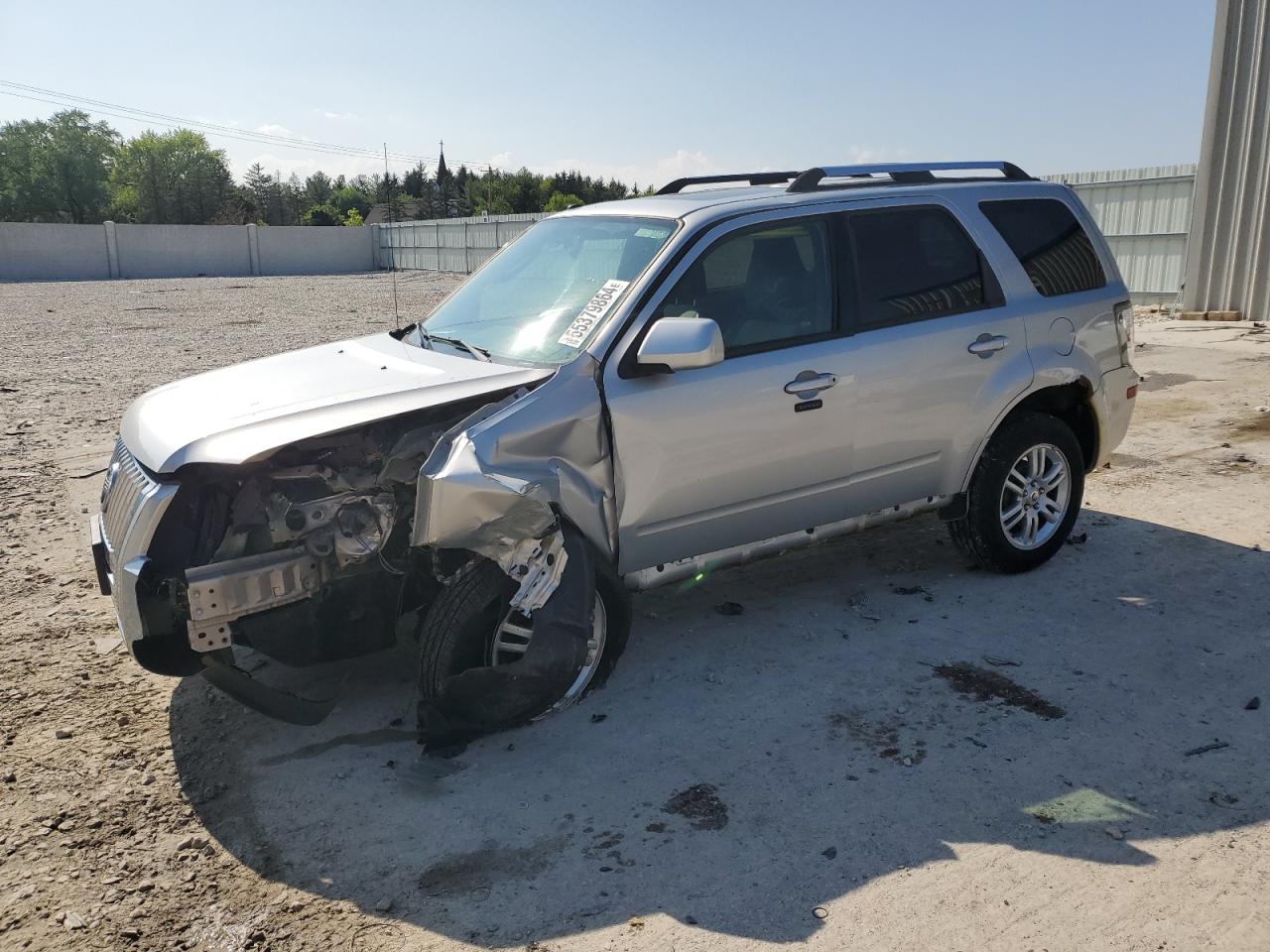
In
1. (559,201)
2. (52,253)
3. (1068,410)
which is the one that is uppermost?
(559,201)

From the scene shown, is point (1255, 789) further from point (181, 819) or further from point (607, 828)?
point (181, 819)

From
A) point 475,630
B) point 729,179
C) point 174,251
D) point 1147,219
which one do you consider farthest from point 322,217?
point 475,630

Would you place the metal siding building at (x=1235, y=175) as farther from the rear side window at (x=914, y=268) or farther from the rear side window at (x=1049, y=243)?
the rear side window at (x=914, y=268)

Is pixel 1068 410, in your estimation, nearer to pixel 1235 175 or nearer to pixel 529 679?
pixel 529 679

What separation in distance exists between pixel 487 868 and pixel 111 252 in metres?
50.0

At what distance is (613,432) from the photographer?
3957 mm

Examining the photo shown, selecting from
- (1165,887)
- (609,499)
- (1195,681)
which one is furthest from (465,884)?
(1195,681)

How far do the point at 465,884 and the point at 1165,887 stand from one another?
6.79ft

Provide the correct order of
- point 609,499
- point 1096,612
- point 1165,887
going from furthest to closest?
point 1096,612 < point 609,499 < point 1165,887

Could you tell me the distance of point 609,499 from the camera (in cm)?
400

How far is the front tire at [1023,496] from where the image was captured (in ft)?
16.9

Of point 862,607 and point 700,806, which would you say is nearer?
point 700,806

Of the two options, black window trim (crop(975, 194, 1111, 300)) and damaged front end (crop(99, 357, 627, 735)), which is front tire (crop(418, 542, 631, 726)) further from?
black window trim (crop(975, 194, 1111, 300))

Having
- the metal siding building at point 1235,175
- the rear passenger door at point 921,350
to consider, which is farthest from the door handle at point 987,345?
the metal siding building at point 1235,175
